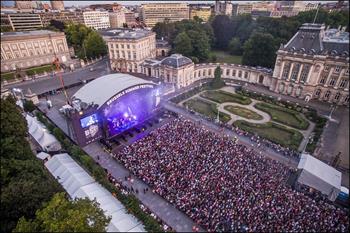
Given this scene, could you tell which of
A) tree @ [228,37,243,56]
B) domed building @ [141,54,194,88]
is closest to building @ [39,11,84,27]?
domed building @ [141,54,194,88]

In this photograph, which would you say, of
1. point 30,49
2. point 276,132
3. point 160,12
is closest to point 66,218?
point 276,132

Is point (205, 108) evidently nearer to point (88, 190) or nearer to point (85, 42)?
point (88, 190)

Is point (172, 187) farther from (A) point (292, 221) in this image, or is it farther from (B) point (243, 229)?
(A) point (292, 221)

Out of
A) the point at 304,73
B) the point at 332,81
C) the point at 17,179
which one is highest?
the point at 304,73

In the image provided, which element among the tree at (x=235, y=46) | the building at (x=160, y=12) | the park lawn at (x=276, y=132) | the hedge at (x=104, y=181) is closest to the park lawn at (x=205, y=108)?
the park lawn at (x=276, y=132)

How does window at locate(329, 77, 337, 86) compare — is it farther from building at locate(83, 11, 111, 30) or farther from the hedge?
building at locate(83, 11, 111, 30)

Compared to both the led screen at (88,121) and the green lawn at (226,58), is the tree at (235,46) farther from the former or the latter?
the led screen at (88,121)
